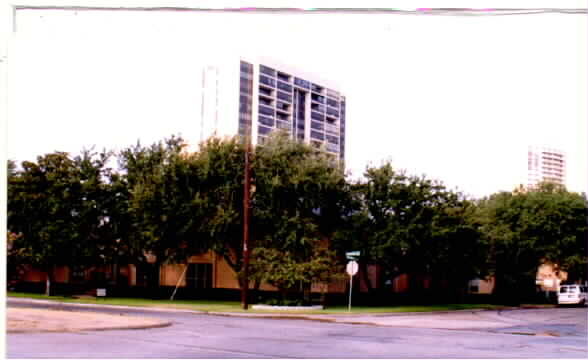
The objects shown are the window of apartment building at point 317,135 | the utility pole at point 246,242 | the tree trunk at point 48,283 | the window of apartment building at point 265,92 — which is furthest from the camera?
the window of apartment building at point 265,92

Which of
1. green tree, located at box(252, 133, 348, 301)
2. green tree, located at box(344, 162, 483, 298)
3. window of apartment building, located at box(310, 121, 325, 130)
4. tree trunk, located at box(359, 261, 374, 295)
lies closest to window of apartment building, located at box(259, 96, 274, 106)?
window of apartment building, located at box(310, 121, 325, 130)

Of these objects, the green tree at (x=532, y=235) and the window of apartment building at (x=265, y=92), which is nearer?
the green tree at (x=532, y=235)

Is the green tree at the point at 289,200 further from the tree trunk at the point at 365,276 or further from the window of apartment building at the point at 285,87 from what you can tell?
the window of apartment building at the point at 285,87

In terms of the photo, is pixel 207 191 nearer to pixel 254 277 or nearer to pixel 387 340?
pixel 254 277

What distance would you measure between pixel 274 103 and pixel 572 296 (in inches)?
1181

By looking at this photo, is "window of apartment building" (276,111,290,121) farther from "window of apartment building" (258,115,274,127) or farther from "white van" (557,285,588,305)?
"white van" (557,285,588,305)

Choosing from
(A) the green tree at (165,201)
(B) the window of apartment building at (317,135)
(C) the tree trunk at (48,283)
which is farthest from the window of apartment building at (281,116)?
(C) the tree trunk at (48,283)

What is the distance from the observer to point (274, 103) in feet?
196

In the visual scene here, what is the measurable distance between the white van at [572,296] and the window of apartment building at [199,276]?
2134cm

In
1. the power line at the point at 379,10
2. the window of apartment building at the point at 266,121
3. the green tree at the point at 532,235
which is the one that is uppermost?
the window of apartment building at the point at 266,121

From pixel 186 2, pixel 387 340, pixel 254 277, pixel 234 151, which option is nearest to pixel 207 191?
pixel 234 151

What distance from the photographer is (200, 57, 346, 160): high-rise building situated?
16.3 meters

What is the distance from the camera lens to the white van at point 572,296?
133 feet

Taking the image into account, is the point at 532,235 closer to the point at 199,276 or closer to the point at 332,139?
the point at 332,139
